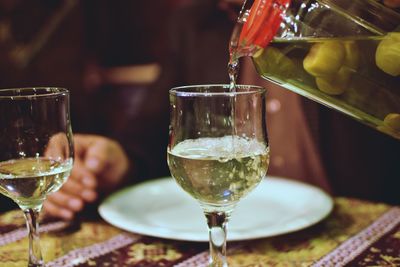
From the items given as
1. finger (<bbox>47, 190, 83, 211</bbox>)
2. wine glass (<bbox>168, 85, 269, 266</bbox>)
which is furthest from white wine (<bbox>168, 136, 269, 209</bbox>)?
finger (<bbox>47, 190, 83, 211</bbox>)

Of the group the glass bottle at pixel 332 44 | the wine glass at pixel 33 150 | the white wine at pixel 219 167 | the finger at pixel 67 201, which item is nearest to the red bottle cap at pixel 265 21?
the glass bottle at pixel 332 44

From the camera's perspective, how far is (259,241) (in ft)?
2.43

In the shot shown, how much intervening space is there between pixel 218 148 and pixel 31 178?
0.21m

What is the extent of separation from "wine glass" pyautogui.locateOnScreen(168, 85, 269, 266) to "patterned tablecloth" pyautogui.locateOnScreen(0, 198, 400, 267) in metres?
0.13

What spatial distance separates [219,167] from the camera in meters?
0.55

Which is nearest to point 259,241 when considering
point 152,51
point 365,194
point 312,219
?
point 312,219

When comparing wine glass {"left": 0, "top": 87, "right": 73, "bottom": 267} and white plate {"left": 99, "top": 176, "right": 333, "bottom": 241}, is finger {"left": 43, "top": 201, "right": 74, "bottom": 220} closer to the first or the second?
white plate {"left": 99, "top": 176, "right": 333, "bottom": 241}

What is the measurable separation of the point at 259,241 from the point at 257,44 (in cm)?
32

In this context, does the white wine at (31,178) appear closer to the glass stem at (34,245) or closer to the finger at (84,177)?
the glass stem at (34,245)

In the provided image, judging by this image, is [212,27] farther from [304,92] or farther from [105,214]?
[304,92]

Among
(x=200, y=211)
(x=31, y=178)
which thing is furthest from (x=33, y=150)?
(x=200, y=211)

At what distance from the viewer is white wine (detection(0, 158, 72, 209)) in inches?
23.6

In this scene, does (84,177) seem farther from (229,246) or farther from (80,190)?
(229,246)

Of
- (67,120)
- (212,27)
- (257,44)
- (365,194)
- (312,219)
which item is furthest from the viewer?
(212,27)
